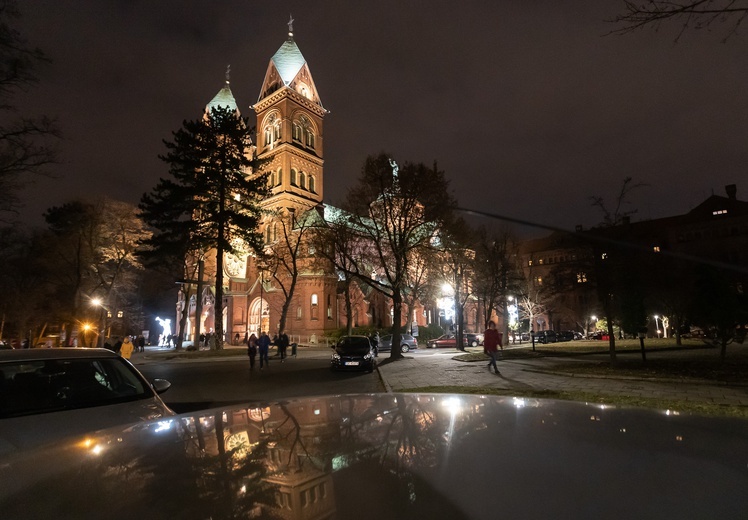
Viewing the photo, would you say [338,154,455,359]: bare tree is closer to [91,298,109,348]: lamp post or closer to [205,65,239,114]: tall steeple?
[91,298,109,348]: lamp post

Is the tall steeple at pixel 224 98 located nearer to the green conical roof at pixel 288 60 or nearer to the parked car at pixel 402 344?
the green conical roof at pixel 288 60

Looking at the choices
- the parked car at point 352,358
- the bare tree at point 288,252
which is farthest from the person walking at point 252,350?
the bare tree at point 288,252

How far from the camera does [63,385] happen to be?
420 centimetres

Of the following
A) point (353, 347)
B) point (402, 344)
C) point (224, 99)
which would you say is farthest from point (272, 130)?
point (353, 347)

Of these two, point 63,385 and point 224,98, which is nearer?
point 63,385

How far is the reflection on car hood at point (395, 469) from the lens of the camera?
1424mm

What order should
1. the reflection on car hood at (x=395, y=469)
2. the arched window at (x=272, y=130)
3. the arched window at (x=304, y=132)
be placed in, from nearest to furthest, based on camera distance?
the reflection on car hood at (x=395, y=469)
the arched window at (x=272, y=130)
the arched window at (x=304, y=132)

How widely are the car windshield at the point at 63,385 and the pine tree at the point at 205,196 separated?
27465 mm

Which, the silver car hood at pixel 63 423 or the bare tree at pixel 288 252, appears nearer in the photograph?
the silver car hood at pixel 63 423

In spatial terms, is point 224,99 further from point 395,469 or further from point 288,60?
point 395,469

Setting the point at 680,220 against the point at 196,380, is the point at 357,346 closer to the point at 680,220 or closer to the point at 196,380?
the point at 196,380

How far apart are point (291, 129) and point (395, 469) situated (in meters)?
61.9

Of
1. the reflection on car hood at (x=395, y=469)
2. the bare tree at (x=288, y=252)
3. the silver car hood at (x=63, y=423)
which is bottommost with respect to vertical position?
the silver car hood at (x=63, y=423)

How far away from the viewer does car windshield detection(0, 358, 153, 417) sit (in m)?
3.82
